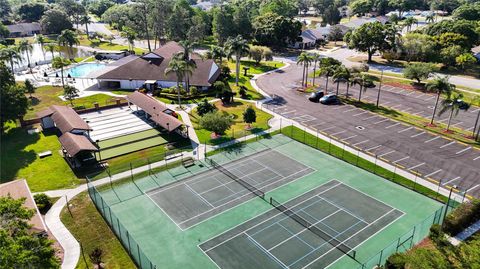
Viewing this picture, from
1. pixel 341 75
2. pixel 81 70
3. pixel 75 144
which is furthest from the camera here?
pixel 81 70

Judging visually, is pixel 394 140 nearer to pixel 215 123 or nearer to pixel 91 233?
pixel 215 123

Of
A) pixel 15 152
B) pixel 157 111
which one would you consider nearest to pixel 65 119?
pixel 15 152

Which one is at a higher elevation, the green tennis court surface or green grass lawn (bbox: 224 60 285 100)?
green grass lawn (bbox: 224 60 285 100)

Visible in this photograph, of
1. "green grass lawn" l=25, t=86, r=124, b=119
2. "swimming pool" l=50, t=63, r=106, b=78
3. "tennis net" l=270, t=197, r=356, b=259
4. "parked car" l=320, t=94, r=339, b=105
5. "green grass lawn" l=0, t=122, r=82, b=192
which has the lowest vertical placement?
"tennis net" l=270, t=197, r=356, b=259

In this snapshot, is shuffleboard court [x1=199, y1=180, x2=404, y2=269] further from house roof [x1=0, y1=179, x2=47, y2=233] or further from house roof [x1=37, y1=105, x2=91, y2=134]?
house roof [x1=37, y1=105, x2=91, y2=134]

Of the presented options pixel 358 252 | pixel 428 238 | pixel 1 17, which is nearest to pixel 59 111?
pixel 358 252

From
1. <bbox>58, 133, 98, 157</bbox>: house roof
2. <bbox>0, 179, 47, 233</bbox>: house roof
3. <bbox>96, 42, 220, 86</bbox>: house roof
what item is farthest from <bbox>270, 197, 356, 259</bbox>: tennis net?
<bbox>96, 42, 220, 86</bbox>: house roof

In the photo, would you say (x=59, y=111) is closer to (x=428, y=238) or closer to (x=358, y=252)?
(x=358, y=252)
